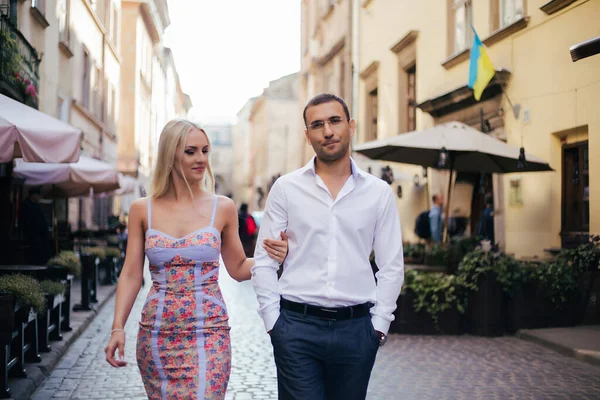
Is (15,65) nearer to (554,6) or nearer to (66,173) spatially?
(66,173)

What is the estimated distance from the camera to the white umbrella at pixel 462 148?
11.1 m

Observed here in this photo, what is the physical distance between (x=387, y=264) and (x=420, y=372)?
13.8 ft

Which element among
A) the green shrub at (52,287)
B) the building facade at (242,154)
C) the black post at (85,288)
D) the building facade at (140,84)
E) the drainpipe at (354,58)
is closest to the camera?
the green shrub at (52,287)

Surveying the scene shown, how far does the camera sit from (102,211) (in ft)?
95.9

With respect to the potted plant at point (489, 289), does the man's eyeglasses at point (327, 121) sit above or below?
above

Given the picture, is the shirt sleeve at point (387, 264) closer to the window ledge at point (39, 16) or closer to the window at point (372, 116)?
the window ledge at point (39, 16)

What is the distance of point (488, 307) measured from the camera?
31.8 ft

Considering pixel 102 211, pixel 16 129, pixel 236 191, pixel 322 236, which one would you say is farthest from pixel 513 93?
pixel 236 191

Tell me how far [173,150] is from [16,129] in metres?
4.34

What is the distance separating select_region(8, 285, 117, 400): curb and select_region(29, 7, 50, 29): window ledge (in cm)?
770

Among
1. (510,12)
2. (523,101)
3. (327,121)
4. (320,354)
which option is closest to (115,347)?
(320,354)

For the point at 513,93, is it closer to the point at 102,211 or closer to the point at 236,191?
the point at 102,211

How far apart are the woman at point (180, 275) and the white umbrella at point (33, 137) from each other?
4.17 metres

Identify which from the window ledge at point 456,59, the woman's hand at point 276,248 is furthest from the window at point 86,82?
the woman's hand at point 276,248
